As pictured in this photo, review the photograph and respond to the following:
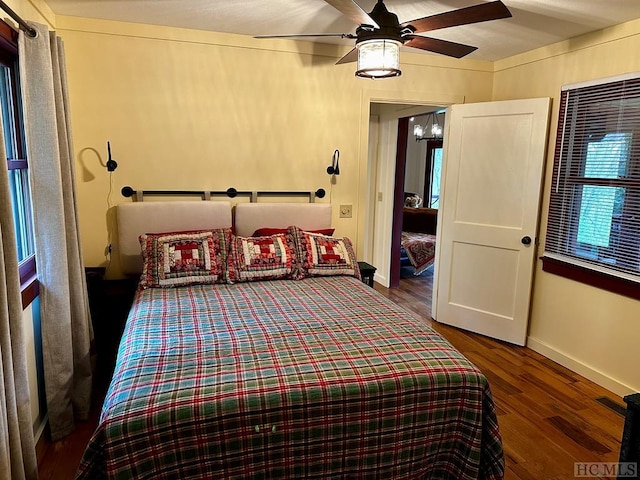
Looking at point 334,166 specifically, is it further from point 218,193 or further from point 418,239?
point 418,239

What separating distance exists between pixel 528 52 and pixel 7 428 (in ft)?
13.1

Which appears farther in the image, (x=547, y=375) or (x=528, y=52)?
(x=528, y=52)

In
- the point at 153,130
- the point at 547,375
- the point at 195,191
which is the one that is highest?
the point at 153,130

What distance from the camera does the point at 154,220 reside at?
310cm

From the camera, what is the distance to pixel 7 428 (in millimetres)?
1559

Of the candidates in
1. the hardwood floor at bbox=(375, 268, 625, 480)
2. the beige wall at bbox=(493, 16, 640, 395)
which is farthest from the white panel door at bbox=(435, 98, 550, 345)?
the hardwood floor at bbox=(375, 268, 625, 480)

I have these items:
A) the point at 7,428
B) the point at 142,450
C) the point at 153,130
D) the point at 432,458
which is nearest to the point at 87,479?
the point at 142,450

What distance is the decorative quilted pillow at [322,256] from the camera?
2926 mm

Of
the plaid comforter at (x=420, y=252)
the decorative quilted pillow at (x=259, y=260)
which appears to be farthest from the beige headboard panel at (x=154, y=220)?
the plaid comforter at (x=420, y=252)

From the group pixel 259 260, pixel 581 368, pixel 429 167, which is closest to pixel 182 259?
pixel 259 260

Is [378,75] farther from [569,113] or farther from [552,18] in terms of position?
[569,113]

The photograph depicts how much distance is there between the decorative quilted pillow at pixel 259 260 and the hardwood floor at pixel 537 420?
114 cm

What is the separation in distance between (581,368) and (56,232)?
11.2 ft

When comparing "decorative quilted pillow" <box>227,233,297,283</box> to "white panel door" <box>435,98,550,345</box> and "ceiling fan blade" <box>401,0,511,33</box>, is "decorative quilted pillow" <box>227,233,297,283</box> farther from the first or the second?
"white panel door" <box>435,98,550,345</box>
